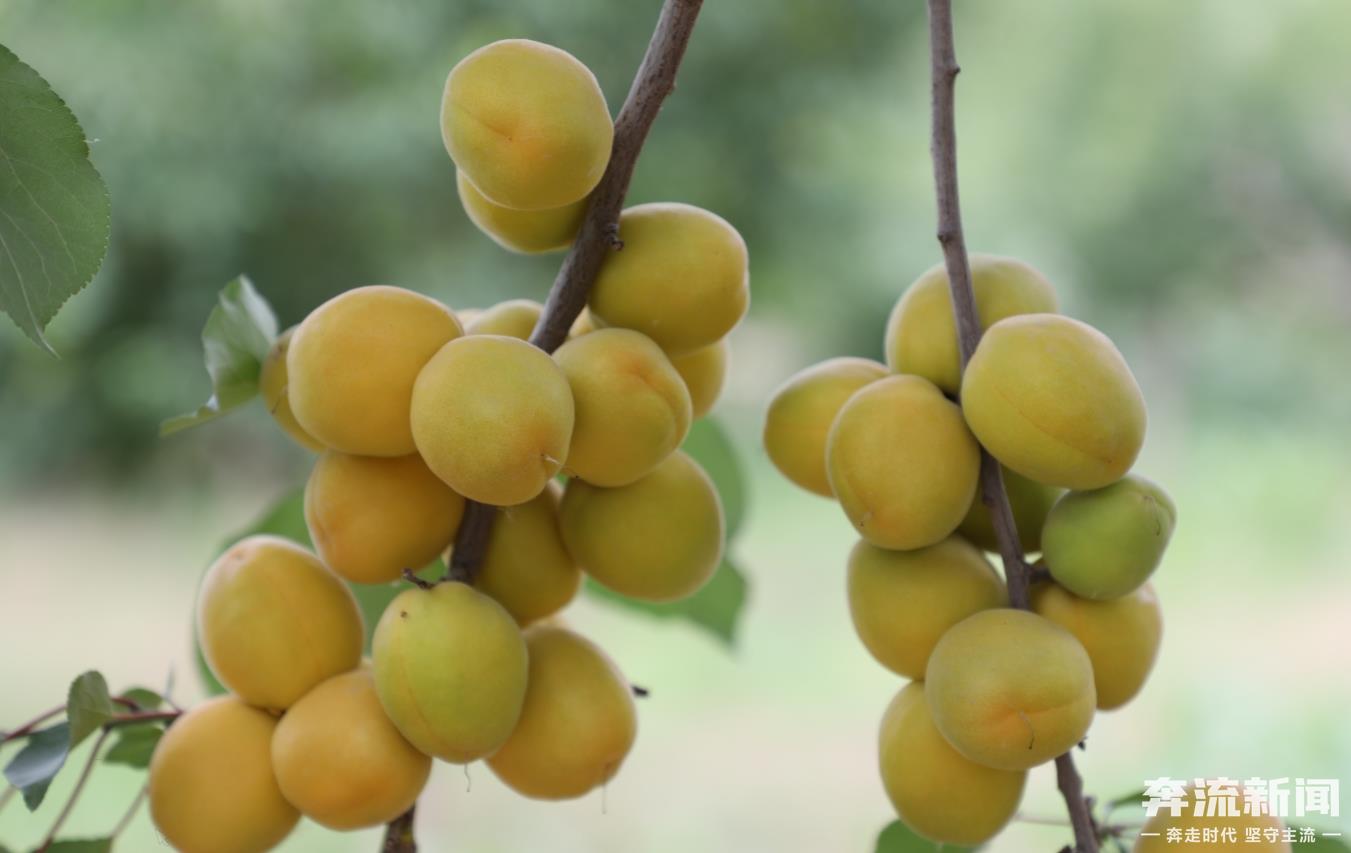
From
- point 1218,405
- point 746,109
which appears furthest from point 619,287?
point 1218,405

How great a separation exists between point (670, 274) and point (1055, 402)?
4.4 inches

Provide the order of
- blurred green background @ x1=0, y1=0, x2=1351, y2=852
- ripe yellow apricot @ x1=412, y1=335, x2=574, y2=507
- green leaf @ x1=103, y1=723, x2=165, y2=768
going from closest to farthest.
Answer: ripe yellow apricot @ x1=412, y1=335, x2=574, y2=507 < green leaf @ x1=103, y1=723, x2=165, y2=768 < blurred green background @ x1=0, y1=0, x2=1351, y2=852

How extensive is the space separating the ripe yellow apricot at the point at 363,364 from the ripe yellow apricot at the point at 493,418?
11 millimetres

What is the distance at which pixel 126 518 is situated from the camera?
3186 millimetres

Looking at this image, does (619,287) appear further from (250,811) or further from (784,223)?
(784,223)

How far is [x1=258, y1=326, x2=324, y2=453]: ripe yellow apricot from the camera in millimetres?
392

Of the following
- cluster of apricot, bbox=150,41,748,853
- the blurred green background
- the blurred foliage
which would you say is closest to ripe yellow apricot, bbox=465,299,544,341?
cluster of apricot, bbox=150,41,748,853

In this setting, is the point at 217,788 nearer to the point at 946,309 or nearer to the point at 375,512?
the point at 375,512

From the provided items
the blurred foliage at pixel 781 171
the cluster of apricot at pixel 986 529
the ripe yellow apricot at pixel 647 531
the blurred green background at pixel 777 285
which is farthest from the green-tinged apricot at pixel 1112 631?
the blurred foliage at pixel 781 171

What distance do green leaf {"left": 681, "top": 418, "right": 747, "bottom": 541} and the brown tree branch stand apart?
0.55 ft

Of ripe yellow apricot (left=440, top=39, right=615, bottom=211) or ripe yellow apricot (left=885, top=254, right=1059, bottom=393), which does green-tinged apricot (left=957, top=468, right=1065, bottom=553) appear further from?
ripe yellow apricot (left=440, top=39, right=615, bottom=211)

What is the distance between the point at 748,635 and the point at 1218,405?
2111 mm

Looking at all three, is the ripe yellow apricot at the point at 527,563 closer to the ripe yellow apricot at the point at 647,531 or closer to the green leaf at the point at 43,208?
the ripe yellow apricot at the point at 647,531

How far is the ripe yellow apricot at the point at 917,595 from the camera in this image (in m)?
0.36
